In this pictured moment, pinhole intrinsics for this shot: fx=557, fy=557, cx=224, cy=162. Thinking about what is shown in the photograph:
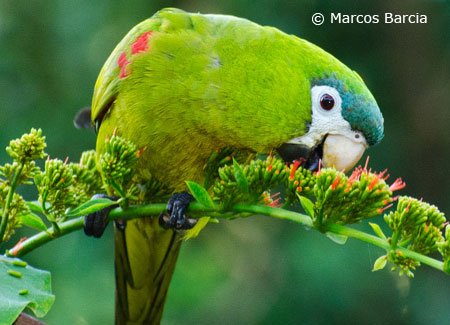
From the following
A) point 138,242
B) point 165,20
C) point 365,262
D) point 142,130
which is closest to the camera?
point 142,130

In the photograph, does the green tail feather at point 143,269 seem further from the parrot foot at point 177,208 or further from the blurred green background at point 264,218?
the blurred green background at point 264,218

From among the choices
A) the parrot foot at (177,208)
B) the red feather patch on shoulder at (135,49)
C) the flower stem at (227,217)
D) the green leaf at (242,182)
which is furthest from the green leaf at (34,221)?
the red feather patch on shoulder at (135,49)

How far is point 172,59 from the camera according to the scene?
5.72 feet

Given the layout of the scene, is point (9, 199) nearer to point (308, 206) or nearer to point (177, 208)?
point (177, 208)

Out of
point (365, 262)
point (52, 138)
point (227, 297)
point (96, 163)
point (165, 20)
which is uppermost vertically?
point (165, 20)

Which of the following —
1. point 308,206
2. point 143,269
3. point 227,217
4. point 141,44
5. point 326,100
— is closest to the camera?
point 308,206

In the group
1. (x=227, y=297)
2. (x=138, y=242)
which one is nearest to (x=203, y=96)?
(x=138, y=242)

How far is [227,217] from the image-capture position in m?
1.17

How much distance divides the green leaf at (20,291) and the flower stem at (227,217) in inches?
1.6

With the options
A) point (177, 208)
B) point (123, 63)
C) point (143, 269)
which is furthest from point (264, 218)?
point (177, 208)

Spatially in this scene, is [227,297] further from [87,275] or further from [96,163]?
[96,163]

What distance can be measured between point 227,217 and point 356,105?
0.65m

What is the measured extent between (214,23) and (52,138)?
73.3 inches

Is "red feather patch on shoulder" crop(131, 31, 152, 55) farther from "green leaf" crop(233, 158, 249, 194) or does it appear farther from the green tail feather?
"green leaf" crop(233, 158, 249, 194)
